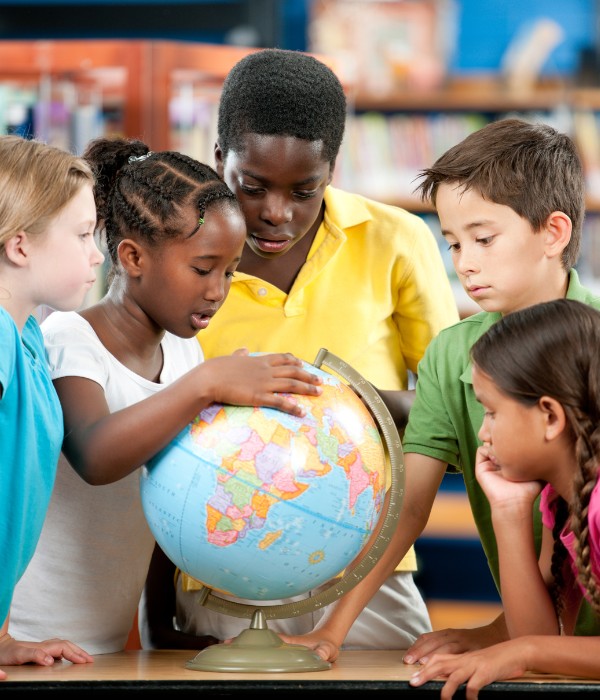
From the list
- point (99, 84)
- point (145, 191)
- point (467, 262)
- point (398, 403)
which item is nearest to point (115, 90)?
point (99, 84)

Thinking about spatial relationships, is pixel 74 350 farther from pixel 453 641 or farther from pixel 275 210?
pixel 453 641

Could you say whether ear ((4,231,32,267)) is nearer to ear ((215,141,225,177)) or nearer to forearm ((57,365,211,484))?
forearm ((57,365,211,484))

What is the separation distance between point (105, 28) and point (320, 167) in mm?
3927

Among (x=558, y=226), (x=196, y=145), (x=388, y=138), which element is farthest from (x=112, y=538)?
(x=388, y=138)

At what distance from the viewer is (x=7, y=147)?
2.05 metres

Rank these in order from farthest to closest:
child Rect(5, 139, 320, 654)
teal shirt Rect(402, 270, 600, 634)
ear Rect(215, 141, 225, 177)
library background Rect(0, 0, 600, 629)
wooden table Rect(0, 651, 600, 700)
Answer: library background Rect(0, 0, 600, 629)
ear Rect(215, 141, 225, 177)
teal shirt Rect(402, 270, 600, 634)
child Rect(5, 139, 320, 654)
wooden table Rect(0, 651, 600, 700)

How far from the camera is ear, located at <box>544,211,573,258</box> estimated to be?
7.09 feet

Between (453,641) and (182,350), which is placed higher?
(182,350)

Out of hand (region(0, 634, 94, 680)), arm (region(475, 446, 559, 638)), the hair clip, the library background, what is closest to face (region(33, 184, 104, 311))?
the hair clip

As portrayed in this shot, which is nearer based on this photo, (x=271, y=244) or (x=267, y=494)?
(x=267, y=494)

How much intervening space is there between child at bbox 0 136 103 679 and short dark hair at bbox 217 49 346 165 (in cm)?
39

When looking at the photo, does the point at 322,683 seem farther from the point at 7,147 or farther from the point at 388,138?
the point at 388,138

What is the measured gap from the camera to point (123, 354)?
7.03 ft

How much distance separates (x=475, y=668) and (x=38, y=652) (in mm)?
730
